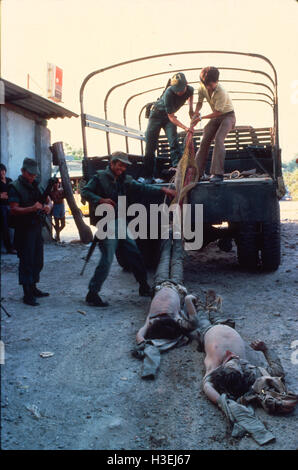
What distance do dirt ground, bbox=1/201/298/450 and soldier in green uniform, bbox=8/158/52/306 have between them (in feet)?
1.22

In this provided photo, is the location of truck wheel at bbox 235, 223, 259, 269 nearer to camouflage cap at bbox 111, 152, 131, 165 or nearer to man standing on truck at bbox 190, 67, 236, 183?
man standing on truck at bbox 190, 67, 236, 183

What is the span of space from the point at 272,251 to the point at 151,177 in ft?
7.15

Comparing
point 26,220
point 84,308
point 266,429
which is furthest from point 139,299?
→ point 266,429

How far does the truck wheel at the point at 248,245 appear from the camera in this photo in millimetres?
6238

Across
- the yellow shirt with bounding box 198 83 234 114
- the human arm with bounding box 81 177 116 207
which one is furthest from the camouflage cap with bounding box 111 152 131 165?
the yellow shirt with bounding box 198 83 234 114

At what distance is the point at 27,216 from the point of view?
17.9 feet

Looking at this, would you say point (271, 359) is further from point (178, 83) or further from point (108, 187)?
point (178, 83)

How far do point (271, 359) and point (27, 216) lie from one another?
3242mm

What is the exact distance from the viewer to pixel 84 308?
17.6 ft

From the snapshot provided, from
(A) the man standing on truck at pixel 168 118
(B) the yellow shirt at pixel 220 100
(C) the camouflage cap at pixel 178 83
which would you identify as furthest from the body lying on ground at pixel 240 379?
(C) the camouflage cap at pixel 178 83

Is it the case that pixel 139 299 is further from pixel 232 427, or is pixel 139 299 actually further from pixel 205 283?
pixel 232 427

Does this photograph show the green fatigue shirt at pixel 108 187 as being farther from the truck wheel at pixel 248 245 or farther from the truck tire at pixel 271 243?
the truck tire at pixel 271 243

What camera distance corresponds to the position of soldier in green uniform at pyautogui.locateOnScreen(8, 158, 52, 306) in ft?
17.4

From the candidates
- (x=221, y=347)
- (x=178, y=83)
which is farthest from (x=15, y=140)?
(x=221, y=347)
